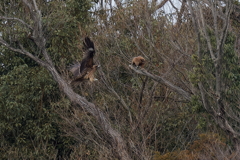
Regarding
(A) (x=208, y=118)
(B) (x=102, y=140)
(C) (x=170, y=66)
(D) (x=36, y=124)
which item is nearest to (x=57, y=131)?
(D) (x=36, y=124)

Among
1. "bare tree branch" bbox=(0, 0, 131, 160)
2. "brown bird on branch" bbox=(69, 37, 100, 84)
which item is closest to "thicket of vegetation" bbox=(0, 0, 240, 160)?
"bare tree branch" bbox=(0, 0, 131, 160)

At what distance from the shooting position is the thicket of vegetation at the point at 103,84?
12.5 meters

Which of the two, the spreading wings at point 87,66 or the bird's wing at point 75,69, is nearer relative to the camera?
the spreading wings at point 87,66

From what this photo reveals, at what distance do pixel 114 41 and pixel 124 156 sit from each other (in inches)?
175

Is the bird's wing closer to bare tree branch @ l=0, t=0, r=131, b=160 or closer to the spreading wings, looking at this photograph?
the spreading wings

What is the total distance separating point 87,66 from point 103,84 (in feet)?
7.69

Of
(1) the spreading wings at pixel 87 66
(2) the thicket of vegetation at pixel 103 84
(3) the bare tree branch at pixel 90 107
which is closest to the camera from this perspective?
(3) the bare tree branch at pixel 90 107

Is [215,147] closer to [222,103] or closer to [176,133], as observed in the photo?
[222,103]

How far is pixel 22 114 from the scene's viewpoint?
14789 mm

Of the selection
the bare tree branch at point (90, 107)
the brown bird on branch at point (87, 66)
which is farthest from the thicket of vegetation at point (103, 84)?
the brown bird on branch at point (87, 66)

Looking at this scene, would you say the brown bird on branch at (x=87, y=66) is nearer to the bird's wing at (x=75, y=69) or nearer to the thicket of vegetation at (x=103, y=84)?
the bird's wing at (x=75, y=69)

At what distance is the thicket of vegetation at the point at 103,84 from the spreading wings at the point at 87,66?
521mm

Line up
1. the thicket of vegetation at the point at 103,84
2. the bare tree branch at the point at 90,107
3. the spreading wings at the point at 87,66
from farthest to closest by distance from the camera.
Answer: the thicket of vegetation at the point at 103,84, the spreading wings at the point at 87,66, the bare tree branch at the point at 90,107

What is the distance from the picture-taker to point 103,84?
47.1 feet
